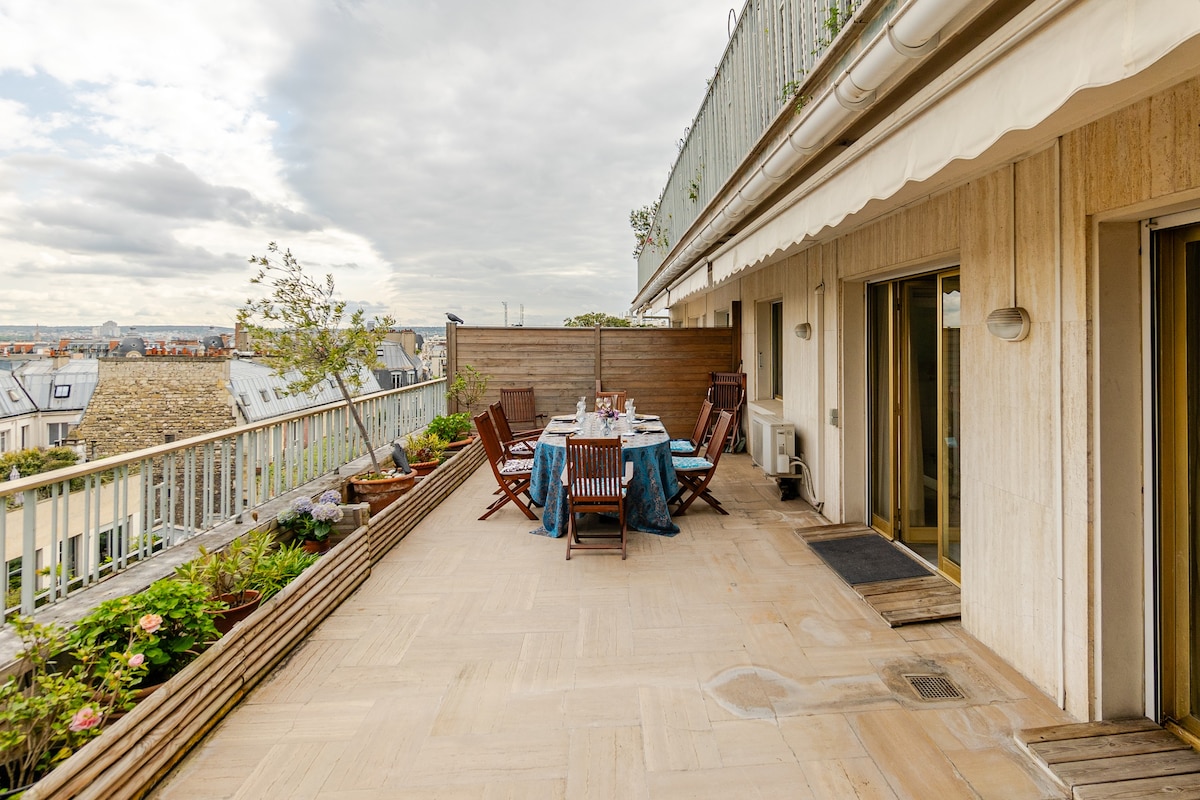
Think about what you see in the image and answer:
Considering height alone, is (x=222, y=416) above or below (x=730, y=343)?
below

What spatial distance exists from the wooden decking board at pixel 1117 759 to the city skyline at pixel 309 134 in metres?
6.10

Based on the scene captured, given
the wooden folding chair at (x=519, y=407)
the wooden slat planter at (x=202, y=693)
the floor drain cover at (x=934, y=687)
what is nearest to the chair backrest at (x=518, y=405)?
the wooden folding chair at (x=519, y=407)

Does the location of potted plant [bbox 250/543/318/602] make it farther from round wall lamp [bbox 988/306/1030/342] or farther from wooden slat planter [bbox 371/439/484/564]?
round wall lamp [bbox 988/306/1030/342]

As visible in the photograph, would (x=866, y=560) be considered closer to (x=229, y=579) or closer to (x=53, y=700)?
(x=229, y=579)

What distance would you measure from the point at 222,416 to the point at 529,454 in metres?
9.23

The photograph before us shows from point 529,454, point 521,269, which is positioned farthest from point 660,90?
point 521,269

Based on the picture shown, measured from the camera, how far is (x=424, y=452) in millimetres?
7137

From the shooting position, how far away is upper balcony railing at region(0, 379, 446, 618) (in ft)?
9.29

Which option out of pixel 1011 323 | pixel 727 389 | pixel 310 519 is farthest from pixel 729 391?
pixel 310 519

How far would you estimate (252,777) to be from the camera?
2201 millimetres

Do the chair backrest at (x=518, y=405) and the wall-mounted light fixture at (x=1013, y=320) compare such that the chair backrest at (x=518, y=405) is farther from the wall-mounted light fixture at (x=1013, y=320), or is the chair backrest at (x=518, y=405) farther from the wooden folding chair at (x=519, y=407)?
the wall-mounted light fixture at (x=1013, y=320)

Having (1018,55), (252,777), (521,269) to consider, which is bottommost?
(252,777)

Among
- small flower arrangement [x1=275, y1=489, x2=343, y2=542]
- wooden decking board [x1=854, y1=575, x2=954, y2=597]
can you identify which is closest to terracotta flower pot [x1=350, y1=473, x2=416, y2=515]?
small flower arrangement [x1=275, y1=489, x2=343, y2=542]

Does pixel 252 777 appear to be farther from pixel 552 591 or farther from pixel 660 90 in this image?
pixel 660 90
